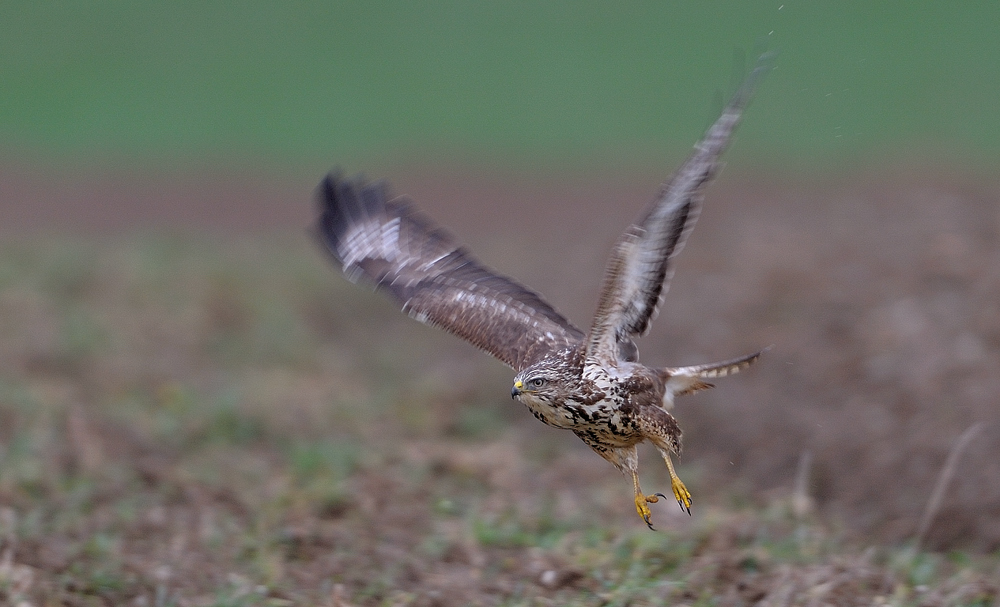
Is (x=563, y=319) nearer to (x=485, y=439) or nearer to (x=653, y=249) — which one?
(x=653, y=249)

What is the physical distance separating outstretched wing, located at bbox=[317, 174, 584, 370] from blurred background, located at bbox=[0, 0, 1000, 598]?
1.34 meters

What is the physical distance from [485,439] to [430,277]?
105 inches

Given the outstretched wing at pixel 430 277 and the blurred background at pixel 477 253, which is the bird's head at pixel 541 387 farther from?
the blurred background at pixel 477 253

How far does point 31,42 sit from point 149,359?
22.9 metres

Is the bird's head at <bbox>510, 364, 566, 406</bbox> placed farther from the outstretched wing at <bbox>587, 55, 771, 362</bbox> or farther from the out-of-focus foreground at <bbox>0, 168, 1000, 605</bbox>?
the out-of-focus foreground at <bbox>0, 168, 1000, 605</bbox>

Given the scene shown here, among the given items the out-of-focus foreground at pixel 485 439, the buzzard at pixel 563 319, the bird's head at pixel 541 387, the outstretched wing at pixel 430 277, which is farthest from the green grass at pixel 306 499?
the outstretched wing at pixel 430 277

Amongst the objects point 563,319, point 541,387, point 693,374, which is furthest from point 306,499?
point 693,374

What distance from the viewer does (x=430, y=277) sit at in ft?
22.7

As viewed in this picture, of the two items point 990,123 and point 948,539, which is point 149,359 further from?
point 990,123

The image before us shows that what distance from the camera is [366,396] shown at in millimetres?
10531

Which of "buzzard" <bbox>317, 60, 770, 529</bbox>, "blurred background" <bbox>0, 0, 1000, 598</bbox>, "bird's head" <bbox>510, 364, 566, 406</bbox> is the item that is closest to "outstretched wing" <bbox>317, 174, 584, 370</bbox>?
"buzzard" <bbox>317, 60, 770, 529</bbox>

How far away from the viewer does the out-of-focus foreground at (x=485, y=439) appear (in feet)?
19.6

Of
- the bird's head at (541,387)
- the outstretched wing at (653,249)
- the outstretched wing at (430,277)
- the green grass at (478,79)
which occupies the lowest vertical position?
the bird's head at (541,387)

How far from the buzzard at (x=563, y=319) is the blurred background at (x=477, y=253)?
55 cm
